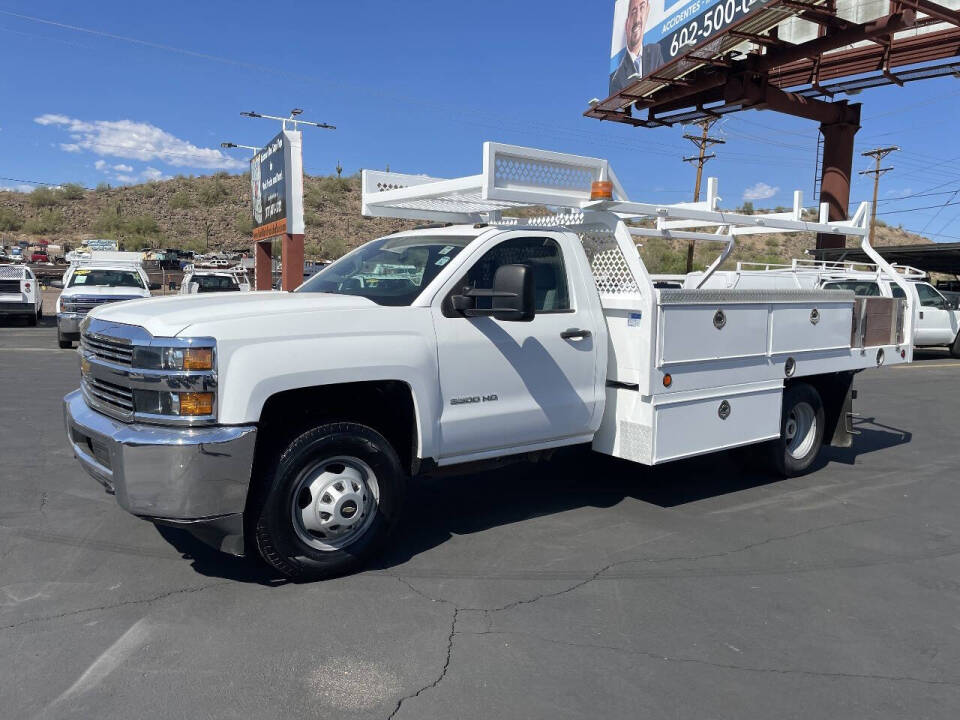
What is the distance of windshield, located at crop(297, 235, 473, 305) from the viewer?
16.2 feet

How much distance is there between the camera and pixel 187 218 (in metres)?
71.3

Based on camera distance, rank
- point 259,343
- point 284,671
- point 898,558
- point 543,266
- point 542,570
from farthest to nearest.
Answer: point 543,266, point 898,558, point 542,570, point 259,343, point 284,671

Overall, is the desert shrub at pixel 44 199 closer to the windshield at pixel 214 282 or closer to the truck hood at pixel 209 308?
the windshield at pixel 214 282

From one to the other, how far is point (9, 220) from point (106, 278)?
6278cm

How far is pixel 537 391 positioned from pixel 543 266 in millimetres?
887

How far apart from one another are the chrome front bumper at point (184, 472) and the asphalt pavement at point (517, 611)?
513mm

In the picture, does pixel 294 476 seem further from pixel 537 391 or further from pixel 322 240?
pixel 322 240

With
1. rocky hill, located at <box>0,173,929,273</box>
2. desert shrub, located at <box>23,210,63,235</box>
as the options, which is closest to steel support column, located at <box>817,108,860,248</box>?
rocky hill, located at <box>0,173,929,273</box>

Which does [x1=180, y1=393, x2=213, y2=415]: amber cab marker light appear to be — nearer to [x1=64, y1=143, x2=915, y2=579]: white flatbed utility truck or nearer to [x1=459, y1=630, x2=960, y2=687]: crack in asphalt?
[x1=64, y1=143, x2=915, y2=579]: white flatbed utility truck

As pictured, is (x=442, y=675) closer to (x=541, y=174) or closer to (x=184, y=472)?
(x=184, y=472)

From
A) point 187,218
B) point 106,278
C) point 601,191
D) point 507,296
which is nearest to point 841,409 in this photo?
point 601,191

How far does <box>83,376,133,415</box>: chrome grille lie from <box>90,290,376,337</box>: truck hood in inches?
14.0

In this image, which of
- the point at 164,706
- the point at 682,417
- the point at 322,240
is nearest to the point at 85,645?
the point at 164,706

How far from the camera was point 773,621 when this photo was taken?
162 inches
